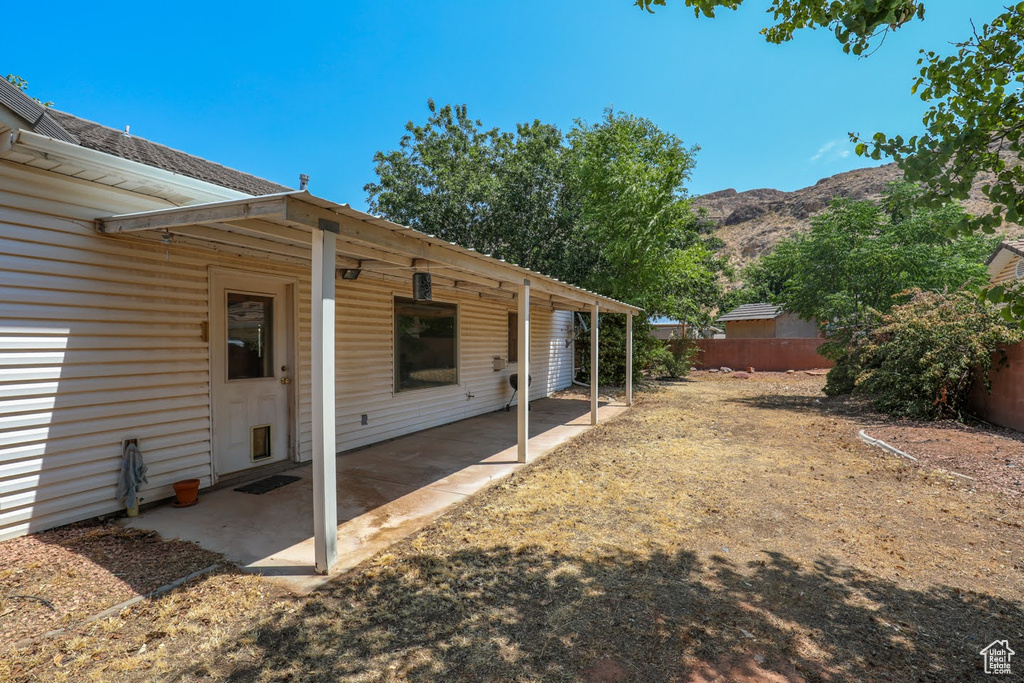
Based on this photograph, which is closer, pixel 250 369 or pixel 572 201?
pixel 250 369

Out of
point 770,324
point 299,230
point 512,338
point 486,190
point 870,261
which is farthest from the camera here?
point 770,324

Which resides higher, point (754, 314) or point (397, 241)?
point (754, 314)

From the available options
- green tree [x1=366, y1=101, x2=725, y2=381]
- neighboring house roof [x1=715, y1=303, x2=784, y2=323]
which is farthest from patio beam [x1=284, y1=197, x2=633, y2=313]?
neighboring house roof [x1=715, y1=303, x2=784, y2=323]

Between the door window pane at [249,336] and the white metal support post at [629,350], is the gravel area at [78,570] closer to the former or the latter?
the door window pane at [249,336]

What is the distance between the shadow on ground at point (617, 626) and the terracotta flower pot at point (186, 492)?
A: 79.2 inches

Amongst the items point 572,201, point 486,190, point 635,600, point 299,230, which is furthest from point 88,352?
point 572,201

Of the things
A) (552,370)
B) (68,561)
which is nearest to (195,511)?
(68,561)

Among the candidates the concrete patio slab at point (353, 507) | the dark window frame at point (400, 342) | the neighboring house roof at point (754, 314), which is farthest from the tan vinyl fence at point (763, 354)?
the concrete patio slab at point (353, 507)

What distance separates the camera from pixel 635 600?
9.14 feet

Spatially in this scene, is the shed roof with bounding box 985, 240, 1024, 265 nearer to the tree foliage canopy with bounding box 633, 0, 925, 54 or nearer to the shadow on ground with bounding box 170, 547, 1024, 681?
the tree foliage canopy with bounding box 633, 0, 925, 54

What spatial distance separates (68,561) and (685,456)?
609 cm

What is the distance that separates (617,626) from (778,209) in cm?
6286

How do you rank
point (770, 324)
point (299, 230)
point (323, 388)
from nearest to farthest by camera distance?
point (323, 388), point (299, 230), point (770, 324)

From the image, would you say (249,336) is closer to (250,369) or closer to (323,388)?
(250,369)
